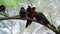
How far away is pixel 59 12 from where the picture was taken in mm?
879

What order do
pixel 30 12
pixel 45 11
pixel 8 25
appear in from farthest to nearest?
pixel 45 11 < pixel 8 25 < pixel 30 12

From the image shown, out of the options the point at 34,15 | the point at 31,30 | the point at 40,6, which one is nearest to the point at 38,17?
the point at 34,15

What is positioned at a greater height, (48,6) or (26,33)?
(48,6)

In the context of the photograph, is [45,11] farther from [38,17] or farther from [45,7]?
[38,17]

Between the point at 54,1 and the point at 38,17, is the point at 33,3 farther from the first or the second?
the point at 38,17

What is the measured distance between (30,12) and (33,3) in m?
0.33

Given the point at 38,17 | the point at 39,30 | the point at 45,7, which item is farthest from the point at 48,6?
the point at 38,17

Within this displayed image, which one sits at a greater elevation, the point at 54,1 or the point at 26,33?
the point at 54,1

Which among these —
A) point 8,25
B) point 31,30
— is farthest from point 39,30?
point 8,25

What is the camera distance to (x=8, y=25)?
750 millimetres

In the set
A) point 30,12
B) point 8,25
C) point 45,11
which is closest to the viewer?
point 30,12

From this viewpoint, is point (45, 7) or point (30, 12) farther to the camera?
point (45, 7)

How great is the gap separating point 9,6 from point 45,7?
20cm

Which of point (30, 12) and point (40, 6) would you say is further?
point (40, 6)
